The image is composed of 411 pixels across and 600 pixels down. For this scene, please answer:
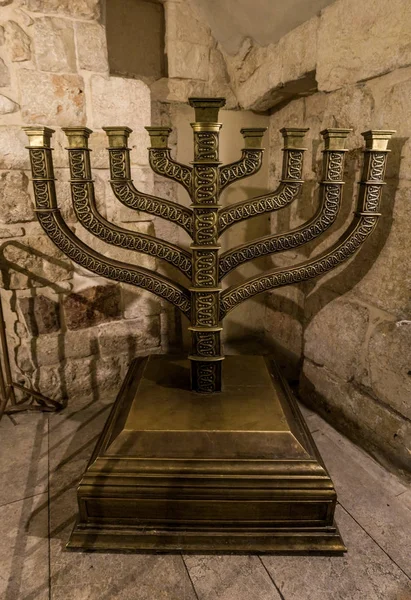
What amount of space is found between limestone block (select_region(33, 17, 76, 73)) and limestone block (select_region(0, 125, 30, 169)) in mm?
202

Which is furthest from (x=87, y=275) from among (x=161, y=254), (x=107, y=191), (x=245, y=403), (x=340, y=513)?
(x=340, y=513)

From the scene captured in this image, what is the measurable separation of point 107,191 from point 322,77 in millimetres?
741

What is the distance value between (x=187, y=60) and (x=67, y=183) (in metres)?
0.66

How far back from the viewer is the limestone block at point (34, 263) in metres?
1.26

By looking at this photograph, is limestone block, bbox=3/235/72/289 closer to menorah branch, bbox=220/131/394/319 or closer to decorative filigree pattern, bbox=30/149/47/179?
decorative filigree pattern, bbox=30/149/47/179

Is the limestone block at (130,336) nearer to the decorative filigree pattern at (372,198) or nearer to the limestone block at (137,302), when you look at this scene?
the limestone block at (137,302)

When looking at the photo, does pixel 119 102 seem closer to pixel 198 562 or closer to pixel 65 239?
pixel 65 239

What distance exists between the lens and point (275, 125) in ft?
5.41

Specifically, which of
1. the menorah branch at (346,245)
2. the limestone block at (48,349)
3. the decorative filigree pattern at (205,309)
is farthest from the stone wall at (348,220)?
the limestone block at (48,349)

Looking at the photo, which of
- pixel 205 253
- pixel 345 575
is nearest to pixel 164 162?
pixel 205 253

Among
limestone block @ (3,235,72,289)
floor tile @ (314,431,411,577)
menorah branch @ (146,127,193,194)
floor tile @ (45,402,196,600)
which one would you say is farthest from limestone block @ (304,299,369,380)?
limestone block @ (3,235,72,289)

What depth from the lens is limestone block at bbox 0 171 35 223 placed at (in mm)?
1199

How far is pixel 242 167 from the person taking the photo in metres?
0.92

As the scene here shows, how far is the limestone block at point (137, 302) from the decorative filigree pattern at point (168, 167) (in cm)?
59
